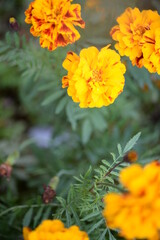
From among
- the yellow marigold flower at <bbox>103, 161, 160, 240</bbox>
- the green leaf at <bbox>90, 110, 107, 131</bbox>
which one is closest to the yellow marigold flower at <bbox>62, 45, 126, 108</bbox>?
the yellow marigold flower at <bbox>103, 161, 160, 240</bbox>

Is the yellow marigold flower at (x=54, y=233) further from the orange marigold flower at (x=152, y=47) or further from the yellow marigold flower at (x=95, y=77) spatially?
the orange marigold flower at (x=152, y=47)

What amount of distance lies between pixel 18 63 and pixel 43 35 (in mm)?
265

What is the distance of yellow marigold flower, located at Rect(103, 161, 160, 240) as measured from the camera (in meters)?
0.58

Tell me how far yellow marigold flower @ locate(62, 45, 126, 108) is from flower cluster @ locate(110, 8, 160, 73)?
0.06 meters

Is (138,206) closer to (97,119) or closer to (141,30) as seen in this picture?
(141,30)

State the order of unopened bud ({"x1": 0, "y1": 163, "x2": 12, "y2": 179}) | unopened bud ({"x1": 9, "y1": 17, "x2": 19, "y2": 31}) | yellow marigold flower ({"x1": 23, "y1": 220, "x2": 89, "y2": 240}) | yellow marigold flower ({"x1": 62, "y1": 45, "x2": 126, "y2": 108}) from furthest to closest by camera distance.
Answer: unopened bud ({"x1": 0, "y1": 163, "x2": 12, "y2": 179}), unopened bud ({"x1": 9, "y1": 17, "x2": 19, "y2": 31}), yellow marigold flower ({"x1": 62, "y1": 45, "x2": 126, "y2": 108}), yellow marigold flower ({"x1": 23, "y1": 220, "x2": 89, "y2": 240})

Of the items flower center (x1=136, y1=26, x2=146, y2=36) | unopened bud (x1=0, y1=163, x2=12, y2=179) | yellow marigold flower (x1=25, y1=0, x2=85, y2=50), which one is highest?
yellow marigold flower (x1=25, y1=0, x2=85, y2=50)

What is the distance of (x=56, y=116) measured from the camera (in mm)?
1568

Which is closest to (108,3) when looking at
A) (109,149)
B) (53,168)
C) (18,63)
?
(18,63)

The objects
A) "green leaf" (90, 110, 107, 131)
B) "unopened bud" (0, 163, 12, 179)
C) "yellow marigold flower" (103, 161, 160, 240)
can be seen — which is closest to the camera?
"yellow marigold flower" (103, 161, 160, 240)

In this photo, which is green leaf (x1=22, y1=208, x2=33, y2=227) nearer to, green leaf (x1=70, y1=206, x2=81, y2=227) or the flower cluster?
green leaf (x1=70, y1=206, x2=81, y2=227)

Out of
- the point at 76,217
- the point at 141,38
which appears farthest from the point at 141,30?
the point at 76,217

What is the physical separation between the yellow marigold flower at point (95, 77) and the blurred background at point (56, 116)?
215 mm

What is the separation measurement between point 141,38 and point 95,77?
0.16m
